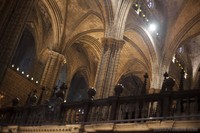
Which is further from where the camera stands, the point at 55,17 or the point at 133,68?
the point at 133,68

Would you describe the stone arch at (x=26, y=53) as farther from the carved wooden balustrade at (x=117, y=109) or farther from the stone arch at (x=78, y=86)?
the carved wooden balustrade at (x=117, y=109)

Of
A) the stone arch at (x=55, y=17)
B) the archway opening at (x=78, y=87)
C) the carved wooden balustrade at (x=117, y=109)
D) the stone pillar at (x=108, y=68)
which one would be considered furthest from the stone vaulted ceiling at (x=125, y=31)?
the carved wooden balustrade at (x=117, y=109)

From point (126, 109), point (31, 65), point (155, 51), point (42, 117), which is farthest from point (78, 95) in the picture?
point (126, 109)

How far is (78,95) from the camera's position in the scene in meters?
26.6

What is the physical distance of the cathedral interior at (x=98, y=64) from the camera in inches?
273

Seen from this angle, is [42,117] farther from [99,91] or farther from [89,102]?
[99,91]

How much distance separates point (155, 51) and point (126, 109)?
15194 mm

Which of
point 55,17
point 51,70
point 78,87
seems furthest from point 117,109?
point 78,87

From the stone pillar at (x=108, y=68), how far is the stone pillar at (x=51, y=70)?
11.7 ft

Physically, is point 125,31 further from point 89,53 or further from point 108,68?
point 108,68

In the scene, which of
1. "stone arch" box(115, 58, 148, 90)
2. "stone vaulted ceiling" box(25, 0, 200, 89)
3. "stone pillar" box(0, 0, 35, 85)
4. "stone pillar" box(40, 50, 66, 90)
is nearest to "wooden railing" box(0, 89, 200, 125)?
"stone pillar" box(0, 0, 35, 85)

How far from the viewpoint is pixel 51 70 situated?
61.2 ft

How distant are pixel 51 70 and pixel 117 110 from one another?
38.5 feet

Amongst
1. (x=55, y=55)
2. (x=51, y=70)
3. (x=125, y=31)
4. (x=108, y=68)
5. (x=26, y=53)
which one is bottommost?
(x=108, y=68)
